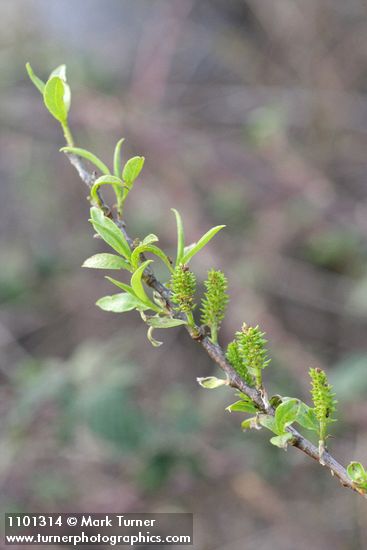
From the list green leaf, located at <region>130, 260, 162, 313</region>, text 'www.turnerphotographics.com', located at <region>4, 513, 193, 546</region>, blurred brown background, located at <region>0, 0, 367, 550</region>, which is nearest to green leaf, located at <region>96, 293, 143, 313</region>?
green leaf, located at <region>130, 260, 162, 313</region>

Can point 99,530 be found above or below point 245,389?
above

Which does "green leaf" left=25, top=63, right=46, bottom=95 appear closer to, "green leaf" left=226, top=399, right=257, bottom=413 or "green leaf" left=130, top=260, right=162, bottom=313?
"green leaf" left=130, top=260, right=162, bottom=313

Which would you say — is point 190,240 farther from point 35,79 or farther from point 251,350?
point 251,350

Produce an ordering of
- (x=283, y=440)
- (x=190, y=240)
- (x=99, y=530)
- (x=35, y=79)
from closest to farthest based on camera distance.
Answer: (x=283, y=440)
(x=35, y=79)
(x=99, y=530)
(x=190, y=240)

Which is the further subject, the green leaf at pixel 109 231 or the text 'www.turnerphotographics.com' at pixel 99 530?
the text 'www.turnerphotographics.com' at pixel 99 530

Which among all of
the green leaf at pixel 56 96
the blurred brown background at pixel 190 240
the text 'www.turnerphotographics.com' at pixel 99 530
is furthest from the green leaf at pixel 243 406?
the text 'www.turnerphotographics.com' at pixel 99 530

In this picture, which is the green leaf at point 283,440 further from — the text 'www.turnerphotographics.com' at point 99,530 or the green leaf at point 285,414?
the text 'www.turnerphotographics.com' at point 99,530

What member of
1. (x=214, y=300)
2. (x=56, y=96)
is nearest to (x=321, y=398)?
(x=214, y=300)
